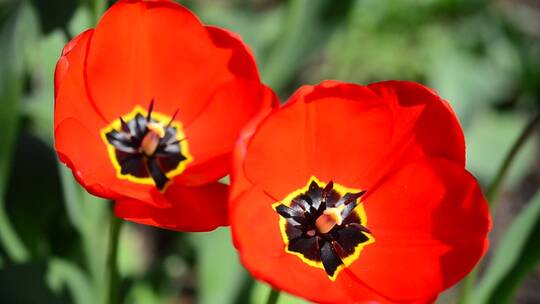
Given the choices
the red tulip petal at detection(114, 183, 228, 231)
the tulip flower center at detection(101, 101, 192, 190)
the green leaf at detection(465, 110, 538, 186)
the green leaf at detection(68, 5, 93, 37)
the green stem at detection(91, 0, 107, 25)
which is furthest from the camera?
the green leaf at detection(465, 110, 538, 186)

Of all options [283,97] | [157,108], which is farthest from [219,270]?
[283,97]

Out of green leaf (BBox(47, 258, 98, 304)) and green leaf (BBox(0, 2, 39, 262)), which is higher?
green leaf (BBox(0, 2, 39, 262))

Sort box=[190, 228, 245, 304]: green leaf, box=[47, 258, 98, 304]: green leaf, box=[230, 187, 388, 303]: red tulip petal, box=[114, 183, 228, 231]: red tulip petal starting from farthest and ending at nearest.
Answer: box=[190, 228, 245, 304]: green leaf → box=[47, 258, 98, 304]: green leaf → box=[114, 183, 228, 231]: red tulip petal → box=[230, 187, 388, 303]: red tulip petal

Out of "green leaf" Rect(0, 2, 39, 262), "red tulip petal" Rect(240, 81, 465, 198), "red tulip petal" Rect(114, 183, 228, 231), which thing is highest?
"red tulip petal" Rect(240, 81, 465, 198)

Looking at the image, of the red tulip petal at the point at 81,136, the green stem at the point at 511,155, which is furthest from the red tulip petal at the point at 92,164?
the green stem at the point at 511,155

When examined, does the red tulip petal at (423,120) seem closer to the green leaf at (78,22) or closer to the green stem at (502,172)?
the green stem at (502,172)

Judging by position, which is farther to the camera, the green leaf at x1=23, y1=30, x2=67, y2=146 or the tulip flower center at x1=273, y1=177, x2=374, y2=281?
the green leaf at x1=23, y1=30, x2=67, y2=146

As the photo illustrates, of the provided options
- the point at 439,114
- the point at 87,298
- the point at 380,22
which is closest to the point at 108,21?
the point at 439,114

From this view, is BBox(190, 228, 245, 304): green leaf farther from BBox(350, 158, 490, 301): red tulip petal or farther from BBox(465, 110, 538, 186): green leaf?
BBox(465, 110, 538, 186): green leaf

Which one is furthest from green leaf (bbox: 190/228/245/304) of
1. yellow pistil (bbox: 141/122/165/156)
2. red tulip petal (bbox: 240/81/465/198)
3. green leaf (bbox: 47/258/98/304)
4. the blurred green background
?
red tulip petal (bbox: 240/81/465/198)
